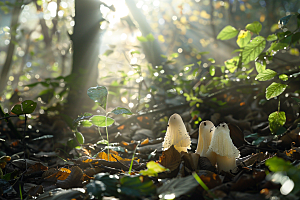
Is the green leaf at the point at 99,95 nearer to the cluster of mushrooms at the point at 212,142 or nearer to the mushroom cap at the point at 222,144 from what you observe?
the cluster of mushrooms at the point at 212,142

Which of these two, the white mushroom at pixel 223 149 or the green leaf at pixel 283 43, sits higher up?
the green leaf at pixel 283 43

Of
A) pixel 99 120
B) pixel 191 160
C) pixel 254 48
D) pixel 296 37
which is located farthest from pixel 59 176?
pixel 296 37

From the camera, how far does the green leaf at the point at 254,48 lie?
1.79 metres

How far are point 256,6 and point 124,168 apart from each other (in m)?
17.5

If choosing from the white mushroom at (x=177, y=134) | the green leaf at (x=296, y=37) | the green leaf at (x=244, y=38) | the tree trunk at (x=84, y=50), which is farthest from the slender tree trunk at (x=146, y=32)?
the white mushroom at (x=177, y=134)

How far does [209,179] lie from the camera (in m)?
1.01

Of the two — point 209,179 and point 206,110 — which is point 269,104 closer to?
point 206,110

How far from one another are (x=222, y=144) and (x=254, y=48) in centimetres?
103

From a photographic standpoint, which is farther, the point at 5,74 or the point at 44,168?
the point at 5,74

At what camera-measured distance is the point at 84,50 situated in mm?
3467

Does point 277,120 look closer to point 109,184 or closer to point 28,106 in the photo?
point 109,184

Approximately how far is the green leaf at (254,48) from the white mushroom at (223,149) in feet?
2.96

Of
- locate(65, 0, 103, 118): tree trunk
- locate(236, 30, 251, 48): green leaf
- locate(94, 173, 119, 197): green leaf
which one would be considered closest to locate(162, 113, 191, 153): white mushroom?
locate(94, 173, 119, 197): green leaf

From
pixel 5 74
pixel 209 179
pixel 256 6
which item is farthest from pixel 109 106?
pixel 256 6
